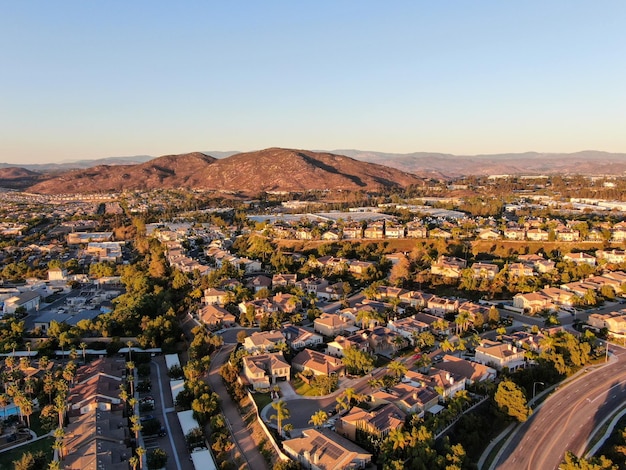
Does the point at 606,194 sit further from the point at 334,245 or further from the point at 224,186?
the point at 224,186

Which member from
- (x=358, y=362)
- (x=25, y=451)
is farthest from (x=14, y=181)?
(x=358, y=362)

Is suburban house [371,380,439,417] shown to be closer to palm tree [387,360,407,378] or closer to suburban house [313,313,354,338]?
palm tree [387,360,407,378]

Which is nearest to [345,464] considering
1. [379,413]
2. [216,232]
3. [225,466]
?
[379,413]

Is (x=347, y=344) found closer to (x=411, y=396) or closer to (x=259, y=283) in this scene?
(x=411, y=396)

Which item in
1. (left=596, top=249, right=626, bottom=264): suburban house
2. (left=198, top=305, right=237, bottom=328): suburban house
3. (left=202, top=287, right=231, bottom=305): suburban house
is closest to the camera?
(left=198, top=305, right=237, bottom=328): suburban house

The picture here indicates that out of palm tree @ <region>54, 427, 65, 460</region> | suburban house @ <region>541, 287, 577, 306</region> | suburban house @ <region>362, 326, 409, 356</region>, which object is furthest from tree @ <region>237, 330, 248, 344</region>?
suburban house @ <region>541, 287, 577, 306</region>
